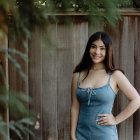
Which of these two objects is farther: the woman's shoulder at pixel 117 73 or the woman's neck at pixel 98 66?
the woman's neck at pixel 98 66

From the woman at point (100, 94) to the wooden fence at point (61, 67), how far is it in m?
0.50

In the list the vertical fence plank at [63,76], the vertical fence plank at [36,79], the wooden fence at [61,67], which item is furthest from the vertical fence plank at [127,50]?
the vertical fence plank at [36,79]

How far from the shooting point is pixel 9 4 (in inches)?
32.6

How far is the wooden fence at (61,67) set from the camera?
2896 mm

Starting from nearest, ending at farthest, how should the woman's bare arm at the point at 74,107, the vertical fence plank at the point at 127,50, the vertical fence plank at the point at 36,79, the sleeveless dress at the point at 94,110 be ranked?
the sleeveless dress at the point at 94,110
the woman's bare arm at the point at 74,107
the vertical fence plank at the point at 36,79
the vertical fence plank at the point at 127,50

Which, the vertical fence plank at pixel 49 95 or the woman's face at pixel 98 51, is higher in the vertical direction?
the woman's face at pixel 98 51

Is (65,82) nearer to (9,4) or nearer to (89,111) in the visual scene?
(89,111)

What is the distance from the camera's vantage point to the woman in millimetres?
2320

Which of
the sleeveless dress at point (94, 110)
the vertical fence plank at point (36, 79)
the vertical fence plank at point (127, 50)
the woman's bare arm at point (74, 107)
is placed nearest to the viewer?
the sleeveless dress at point (94, 110)

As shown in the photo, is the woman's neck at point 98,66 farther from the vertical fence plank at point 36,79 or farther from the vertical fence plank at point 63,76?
the vertical fence plank at point 36,79

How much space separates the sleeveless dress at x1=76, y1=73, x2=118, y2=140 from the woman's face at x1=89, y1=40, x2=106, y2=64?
0.24 metres

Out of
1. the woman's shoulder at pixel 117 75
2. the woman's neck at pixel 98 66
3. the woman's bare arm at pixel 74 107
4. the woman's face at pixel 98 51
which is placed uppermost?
the woman's face at pixel 98 51

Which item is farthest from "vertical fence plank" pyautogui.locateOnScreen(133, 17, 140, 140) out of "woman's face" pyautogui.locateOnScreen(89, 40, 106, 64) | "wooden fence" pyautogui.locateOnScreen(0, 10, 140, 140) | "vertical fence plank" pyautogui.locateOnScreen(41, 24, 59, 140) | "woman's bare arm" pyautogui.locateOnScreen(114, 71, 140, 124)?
"vertical fence plank" pyautogui.locateOnScreen(41, 24, 59, 140)

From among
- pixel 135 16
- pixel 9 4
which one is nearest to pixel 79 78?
pixel 135 16
